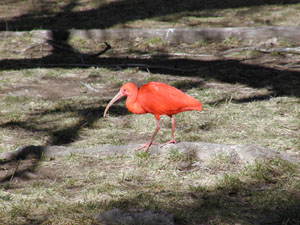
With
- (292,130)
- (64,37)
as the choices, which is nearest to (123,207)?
(292,130)

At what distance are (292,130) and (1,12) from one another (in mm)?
10391

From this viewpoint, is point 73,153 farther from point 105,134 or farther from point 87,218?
point 87,218

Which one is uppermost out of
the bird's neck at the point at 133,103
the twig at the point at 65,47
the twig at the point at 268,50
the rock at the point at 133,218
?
the bird's neck at the point at 133,103

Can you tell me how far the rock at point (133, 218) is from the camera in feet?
10.8

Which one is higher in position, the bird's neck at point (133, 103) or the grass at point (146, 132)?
the bird's neck at point (133, 103)

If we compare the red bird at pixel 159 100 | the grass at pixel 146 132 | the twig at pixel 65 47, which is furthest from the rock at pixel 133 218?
the twig at pixel 65 47

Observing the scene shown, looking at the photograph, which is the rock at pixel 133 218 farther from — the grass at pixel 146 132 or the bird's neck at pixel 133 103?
the bird's neck at pixel 133 103

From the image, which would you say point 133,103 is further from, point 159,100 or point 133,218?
point 133,218

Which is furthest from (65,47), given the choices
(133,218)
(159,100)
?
(133,218)

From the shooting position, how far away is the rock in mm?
3281

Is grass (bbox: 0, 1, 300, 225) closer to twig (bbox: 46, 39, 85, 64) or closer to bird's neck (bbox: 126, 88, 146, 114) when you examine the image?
twig (bbox: 46, 39, 85, 64)

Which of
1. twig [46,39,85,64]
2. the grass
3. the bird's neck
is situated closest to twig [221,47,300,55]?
the grass

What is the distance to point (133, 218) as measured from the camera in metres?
3.31

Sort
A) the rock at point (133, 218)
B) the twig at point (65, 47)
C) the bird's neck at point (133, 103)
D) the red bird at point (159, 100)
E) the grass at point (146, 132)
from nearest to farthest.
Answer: the rock at point (133, 218) < the grass at point (146, 132) < the red bird at point (159, 100) < the bird's neck at point (133, 103) < the twig at point (65, 47)
